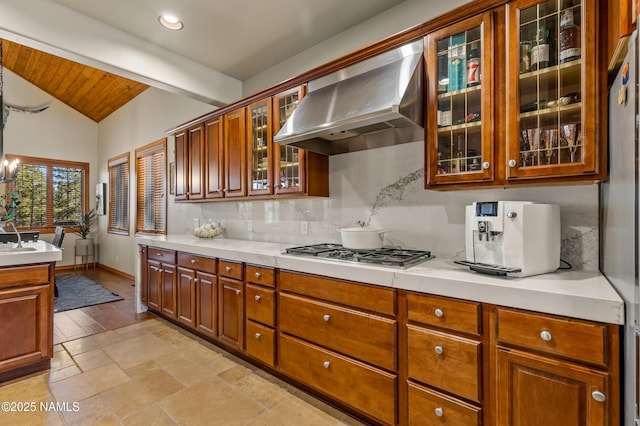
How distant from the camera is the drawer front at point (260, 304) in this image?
233 cm

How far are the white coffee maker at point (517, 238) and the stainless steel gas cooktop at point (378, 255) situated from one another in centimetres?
35

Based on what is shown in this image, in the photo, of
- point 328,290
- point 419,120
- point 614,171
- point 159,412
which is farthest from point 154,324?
point 614,171

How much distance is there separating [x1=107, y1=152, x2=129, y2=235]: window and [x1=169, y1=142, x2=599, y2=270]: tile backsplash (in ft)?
14.4

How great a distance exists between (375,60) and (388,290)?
5.01 feet

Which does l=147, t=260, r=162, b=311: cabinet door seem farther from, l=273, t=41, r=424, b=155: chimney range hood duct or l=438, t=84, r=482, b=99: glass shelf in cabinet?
l=438, t=84, r=482, b=99: glass shelf in cabinet

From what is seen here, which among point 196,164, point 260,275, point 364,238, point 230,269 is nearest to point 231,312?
point 230,269

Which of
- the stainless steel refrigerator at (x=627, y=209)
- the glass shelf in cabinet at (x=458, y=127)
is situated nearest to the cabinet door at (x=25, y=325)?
the glass shelf in cabinet at (x=458, y=127)

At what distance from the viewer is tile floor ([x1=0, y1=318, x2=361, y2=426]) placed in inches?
76.5

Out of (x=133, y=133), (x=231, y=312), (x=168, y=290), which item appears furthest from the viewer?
→ (x=133, y=133)

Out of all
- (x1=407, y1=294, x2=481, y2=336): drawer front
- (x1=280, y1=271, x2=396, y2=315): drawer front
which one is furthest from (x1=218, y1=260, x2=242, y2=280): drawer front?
(x1=407, y1=294, x2=481, y2=336): drawer front

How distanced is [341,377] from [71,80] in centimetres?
704

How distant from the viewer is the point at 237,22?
2.75 m

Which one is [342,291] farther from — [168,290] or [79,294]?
[79,294]

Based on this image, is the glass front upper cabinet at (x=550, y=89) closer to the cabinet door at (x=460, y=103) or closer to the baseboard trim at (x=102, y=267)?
the cabinet door at (x=460, y=103)
